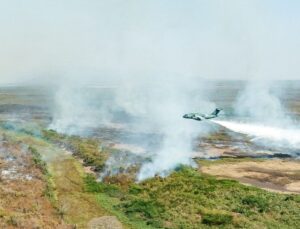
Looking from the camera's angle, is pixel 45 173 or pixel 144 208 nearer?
pixel 144 208

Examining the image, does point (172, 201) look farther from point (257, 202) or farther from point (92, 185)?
point (92, 185)

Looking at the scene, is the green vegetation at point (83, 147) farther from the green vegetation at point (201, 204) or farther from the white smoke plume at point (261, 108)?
the white smoke plume at point (261, 108)

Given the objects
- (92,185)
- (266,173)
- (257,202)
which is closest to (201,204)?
(257,202)

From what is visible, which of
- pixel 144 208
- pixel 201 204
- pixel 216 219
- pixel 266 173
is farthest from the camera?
pixel 266 173

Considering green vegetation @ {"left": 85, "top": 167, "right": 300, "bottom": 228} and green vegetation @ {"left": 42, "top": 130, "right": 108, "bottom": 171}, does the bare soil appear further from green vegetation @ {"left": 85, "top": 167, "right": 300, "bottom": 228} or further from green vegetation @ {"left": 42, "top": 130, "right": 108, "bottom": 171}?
green vegetation @ {"left": 42, "top": 130, "right": 108, "bottom": 171}

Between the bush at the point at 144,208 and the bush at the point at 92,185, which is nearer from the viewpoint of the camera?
the bush at the point at 144,208

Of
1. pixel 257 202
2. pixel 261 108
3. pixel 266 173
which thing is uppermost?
pixel 257 202

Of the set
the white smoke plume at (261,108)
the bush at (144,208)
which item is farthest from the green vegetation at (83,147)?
the white smoke plume at (261,108)

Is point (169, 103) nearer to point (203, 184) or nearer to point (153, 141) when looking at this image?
point (153, 141)
